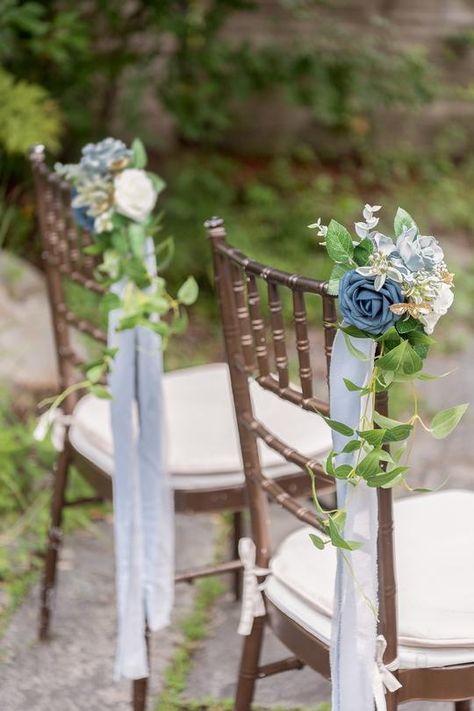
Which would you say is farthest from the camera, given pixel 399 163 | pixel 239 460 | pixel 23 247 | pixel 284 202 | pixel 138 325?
pixel 399 163

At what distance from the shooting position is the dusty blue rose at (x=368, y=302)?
1.39m

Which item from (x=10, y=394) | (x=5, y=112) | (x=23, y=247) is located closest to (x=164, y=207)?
(x=23, y=247)

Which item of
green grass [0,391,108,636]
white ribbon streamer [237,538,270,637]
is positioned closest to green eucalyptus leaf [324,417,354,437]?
white ribbon streamer [237,538,270,637]

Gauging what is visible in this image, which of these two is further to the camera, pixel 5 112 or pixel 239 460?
pixel 5 112

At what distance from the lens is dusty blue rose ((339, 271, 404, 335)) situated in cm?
139

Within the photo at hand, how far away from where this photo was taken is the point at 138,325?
2.14m

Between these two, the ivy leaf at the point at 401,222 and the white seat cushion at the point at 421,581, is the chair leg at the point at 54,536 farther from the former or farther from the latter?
the ivy leaf at the point at 401,222

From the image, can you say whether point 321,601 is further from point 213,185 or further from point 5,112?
point 213,185

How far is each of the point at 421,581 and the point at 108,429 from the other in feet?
3.01

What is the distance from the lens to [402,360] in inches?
55.8

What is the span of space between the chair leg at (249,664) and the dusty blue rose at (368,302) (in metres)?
0.75

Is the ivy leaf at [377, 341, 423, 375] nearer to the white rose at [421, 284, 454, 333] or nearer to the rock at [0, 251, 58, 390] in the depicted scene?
the white rose at [421, 284, 454, 333]

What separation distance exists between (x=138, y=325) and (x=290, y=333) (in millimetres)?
2830

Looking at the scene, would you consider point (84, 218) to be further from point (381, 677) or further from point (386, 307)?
point (381, 677)
